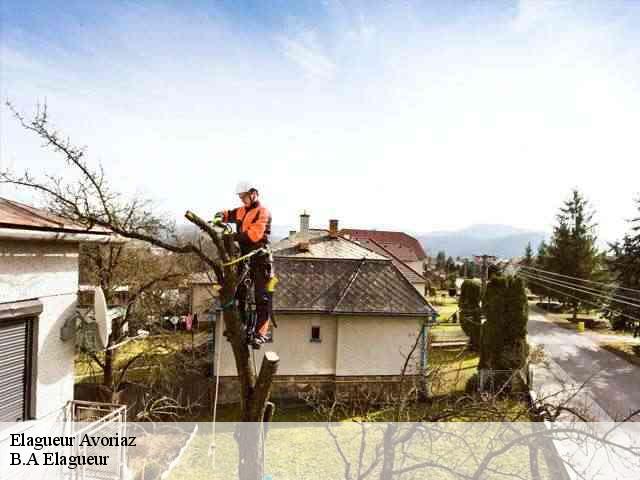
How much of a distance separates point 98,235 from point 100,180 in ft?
26.6

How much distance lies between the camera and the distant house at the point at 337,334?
54.3 ft

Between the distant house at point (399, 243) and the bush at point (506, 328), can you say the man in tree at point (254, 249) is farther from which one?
the distant house at point (399, 243)

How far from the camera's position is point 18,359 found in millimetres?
5648

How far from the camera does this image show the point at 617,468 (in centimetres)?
1148

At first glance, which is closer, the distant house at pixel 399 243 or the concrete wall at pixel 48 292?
the concrete wall at pixel 48 292

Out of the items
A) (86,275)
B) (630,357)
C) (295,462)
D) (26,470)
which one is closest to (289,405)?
(295,462)

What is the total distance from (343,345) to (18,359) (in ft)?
40.9

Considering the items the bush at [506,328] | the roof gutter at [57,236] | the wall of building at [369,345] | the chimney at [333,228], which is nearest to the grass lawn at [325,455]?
the wall of building at [369,345]

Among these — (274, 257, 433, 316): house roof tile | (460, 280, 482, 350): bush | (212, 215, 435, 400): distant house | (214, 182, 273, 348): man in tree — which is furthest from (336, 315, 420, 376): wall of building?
(214, 182, 273, 348): man in tree

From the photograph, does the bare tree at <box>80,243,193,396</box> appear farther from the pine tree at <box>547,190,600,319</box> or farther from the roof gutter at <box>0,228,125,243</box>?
the pine tree at <box>547,190,600,319</box>

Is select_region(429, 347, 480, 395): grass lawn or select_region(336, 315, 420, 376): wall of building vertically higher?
select_region(336, 315, 420, 376): wall of building

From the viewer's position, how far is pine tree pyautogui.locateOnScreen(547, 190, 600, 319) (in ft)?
124

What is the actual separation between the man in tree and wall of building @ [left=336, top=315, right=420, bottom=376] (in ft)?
36.2

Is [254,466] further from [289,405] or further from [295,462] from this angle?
[289,405]
